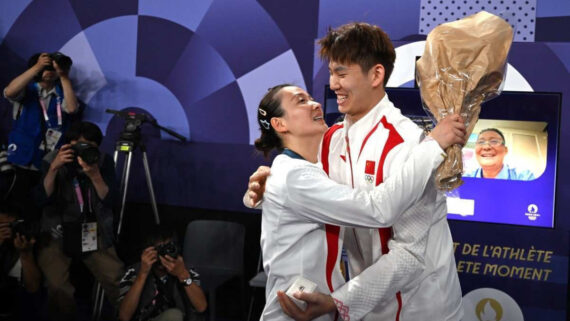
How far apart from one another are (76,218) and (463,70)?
154 inches

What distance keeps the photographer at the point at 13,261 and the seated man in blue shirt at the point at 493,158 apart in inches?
134

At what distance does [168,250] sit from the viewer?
4.41 metres

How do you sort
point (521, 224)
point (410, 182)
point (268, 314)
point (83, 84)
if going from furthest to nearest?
point (83, 84) < point (521, 224) < point (268, 314) < point (410, 182)

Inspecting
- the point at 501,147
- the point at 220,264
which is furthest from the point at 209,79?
the point at 501,147

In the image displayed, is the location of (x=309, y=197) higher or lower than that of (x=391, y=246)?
higher

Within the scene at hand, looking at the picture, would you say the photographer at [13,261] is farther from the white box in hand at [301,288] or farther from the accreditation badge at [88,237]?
the white box in hand at [301,288]

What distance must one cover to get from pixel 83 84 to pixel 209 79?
133 centimetres

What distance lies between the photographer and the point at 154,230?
4578 millimetres

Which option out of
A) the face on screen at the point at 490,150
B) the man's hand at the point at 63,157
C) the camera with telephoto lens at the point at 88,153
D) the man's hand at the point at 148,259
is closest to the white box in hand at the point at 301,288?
the man's hand at the point at 148,259

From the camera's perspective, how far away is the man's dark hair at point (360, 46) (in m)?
2.26

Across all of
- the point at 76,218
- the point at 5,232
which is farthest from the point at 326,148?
the point at 5,232

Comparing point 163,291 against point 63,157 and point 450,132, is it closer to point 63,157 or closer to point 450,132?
point 63,157

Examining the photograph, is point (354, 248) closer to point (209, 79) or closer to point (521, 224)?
point (521, 224)

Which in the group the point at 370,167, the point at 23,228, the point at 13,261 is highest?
the point at 370,167
